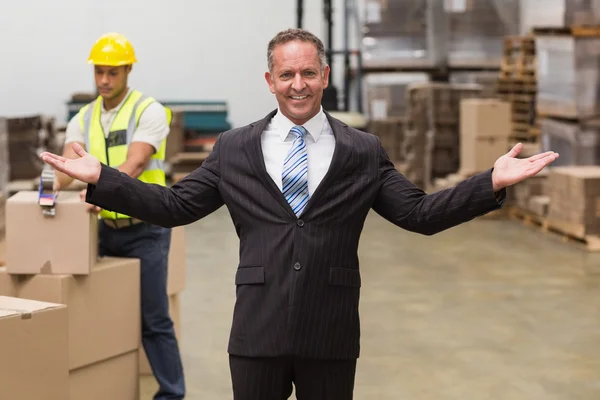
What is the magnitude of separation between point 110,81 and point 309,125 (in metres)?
2.24

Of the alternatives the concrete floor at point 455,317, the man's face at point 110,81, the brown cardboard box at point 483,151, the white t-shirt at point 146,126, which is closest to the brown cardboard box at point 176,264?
the concrete floor at point 455,317

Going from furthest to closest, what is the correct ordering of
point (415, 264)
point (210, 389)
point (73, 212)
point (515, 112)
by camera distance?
point (515, 112), point (415, 264), point (210, 389), point (73, 212)

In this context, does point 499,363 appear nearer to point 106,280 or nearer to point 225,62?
point 106,280

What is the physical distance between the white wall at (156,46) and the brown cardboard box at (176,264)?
34.8 ft

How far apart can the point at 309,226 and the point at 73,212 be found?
2049 mm

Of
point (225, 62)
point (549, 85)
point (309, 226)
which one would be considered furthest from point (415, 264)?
point (225, 62)

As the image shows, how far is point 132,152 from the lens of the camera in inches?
194

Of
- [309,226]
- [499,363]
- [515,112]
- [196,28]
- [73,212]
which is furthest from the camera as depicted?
[196,28]

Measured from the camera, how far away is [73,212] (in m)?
4.72

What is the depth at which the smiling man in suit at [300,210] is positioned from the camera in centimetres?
292

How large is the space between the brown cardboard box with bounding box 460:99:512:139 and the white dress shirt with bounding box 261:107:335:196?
367 inches

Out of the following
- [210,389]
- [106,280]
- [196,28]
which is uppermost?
[196,28]

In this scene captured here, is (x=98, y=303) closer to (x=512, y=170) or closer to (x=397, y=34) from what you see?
(x=512, y=170)

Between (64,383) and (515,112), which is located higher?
(515,112)
